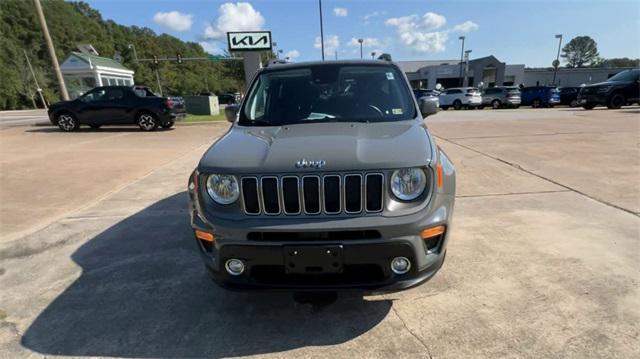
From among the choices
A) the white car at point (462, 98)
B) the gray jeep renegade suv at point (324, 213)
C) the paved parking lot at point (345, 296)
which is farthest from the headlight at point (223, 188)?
the white car at point (462, 98)

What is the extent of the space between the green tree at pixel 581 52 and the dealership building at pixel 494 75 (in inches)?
3512

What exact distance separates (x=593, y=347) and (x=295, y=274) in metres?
1.92

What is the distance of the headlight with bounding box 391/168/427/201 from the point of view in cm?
241

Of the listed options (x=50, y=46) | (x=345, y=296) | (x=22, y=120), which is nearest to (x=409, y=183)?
(x=345, y=296)

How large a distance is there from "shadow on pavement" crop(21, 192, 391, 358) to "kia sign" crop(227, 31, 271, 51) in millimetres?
16822

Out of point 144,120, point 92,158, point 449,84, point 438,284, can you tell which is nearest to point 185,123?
point 144,120

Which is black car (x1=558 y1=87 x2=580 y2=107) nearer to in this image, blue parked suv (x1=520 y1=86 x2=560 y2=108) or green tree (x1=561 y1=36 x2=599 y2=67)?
blue parked suv (x1=520 y1=86 x2=560 y2=108)

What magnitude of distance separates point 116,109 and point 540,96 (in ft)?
94.9

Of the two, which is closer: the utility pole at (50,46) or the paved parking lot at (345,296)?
the paved parking lot at (345,296)

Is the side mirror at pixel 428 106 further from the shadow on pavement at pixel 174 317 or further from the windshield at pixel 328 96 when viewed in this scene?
the shadow on pavement at pixel 174 317

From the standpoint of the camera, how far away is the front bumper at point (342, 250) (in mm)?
2287

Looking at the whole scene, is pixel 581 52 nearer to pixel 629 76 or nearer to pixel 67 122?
pixel 629 76

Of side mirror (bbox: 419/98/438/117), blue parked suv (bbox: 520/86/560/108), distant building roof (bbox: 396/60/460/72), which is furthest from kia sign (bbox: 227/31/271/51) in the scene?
distant building roof (bbox: 396/60/460/72)

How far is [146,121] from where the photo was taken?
49.4ft
